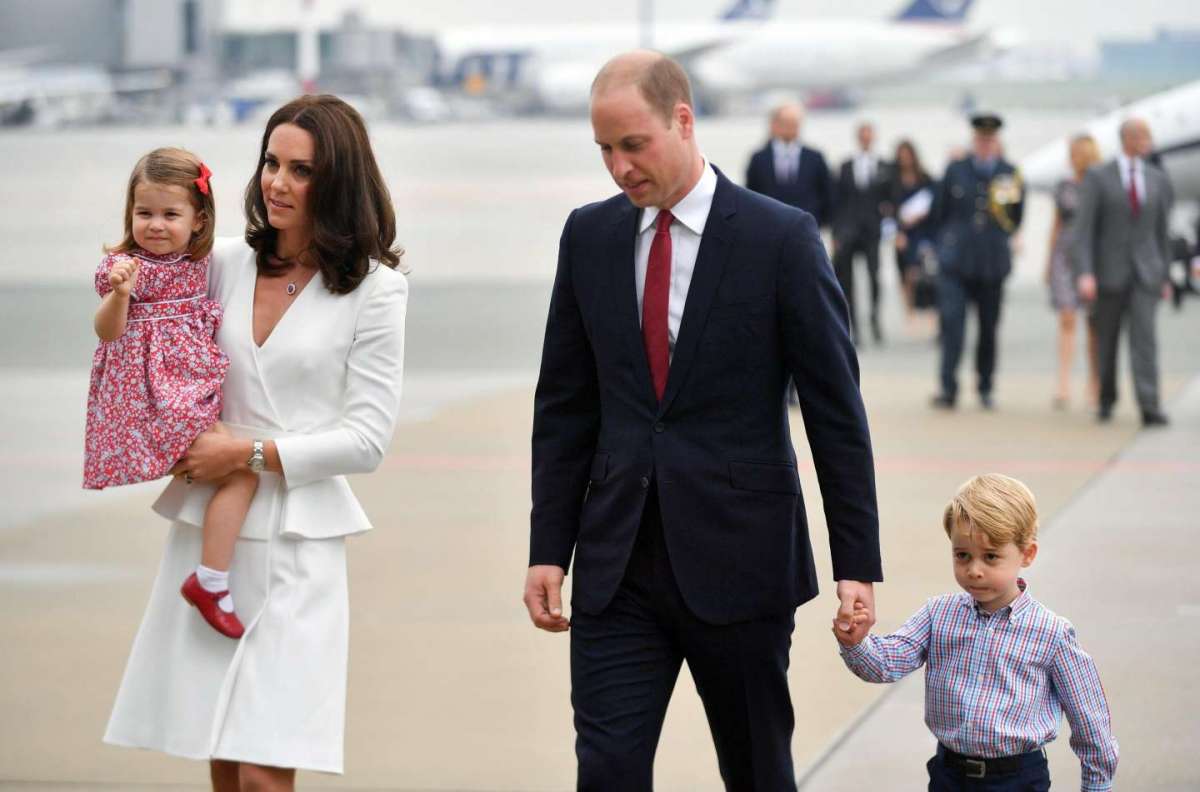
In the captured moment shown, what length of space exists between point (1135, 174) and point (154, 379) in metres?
8.37

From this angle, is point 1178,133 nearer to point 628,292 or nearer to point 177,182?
point 628,292

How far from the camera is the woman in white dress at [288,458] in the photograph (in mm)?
3131

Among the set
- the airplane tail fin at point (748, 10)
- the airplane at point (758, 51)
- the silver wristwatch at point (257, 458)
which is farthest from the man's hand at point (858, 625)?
the airplane tail fin at point (748, 10)

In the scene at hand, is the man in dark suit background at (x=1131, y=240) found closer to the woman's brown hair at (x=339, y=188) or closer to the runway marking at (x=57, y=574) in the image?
the runway marking at (x=57, y=574)

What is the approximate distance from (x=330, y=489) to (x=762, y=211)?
3.23 feet

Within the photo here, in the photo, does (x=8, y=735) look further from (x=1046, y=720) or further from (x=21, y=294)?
(x=21, y=294)

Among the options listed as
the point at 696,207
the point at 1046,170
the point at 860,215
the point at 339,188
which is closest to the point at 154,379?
the point at 339,188

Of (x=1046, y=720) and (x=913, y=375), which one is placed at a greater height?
(x=1046, y=720)

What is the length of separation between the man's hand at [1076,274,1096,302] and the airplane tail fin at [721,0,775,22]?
72193mm

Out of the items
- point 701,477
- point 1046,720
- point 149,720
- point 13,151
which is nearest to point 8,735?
point 149,720

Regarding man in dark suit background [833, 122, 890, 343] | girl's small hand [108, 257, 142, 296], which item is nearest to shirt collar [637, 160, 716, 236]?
girl's small hand [108, 257, 142, 296]

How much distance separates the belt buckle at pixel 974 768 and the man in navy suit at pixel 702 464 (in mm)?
325

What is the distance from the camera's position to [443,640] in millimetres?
5844

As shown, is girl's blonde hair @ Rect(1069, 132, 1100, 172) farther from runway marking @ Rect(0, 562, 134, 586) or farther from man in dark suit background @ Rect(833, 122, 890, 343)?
runway marking @ Rect(0, 562, 134, 586)
